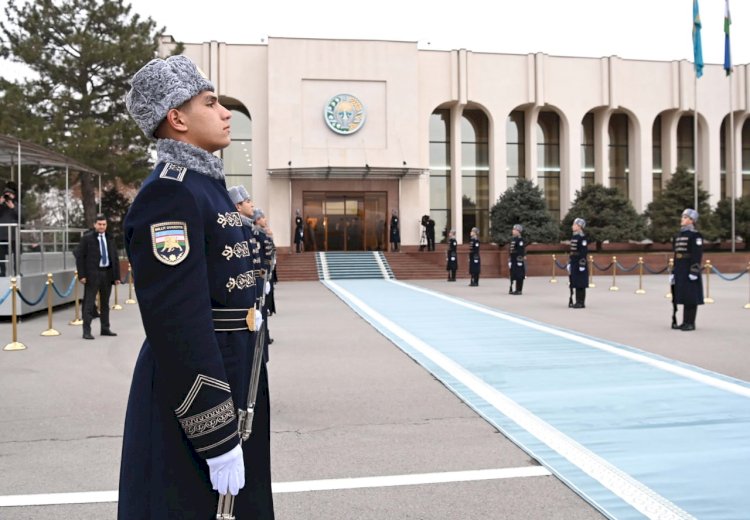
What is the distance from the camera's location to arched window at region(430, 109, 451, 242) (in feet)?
134

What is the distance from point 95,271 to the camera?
482 inches

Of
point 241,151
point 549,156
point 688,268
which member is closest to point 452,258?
point 688,268

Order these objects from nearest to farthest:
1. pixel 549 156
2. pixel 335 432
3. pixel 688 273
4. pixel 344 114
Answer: pixel 335 432
pixel 688 273
pixel 344 114
pixel 549 156

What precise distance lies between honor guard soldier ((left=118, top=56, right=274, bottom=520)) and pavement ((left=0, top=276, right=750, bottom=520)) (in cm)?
194

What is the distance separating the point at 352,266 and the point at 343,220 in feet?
21.2

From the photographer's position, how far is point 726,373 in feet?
26.1

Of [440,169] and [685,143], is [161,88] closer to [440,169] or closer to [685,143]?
[440,169]

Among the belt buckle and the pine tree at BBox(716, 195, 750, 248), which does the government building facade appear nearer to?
the pine tree at BBox(716, 195, 750, 248)

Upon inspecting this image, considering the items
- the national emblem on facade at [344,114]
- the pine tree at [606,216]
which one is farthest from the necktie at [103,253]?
the pine tree at [606,216]

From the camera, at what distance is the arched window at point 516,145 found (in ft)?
138

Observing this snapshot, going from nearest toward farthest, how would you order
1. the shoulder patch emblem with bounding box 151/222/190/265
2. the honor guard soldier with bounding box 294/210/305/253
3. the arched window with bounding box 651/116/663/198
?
the shoulder patch emblem with bounding box 151/222/190/265 → the honor guard soldier with bounding box 294/210/305/253 → the arched window with bounding box 651/116/663/198

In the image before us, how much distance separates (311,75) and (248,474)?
35.5m

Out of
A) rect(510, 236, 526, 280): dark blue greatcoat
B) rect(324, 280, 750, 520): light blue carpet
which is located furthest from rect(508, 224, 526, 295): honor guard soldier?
rect(324, 280, 750, 520): light blue carpet

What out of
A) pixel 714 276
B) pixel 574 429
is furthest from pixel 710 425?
pixel 714 276
